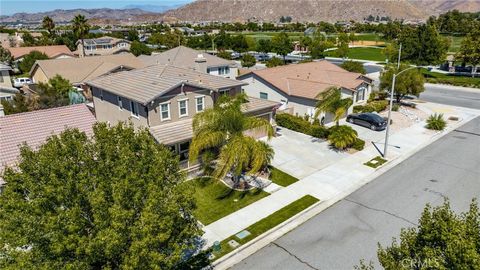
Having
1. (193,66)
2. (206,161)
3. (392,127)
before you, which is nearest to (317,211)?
(206,161)

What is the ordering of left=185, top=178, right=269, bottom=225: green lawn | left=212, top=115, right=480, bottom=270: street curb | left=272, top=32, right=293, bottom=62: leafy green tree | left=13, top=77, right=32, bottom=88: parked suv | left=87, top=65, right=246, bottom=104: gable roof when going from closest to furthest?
1. left=212, top=115, right=480, bottom=270: street curb
2. left=185, top=178, right=269, bottom=225: green lawn
3. left=87, top=65, right=246, bottom=104: gable roof
4. left=13, top=77, right=32, bottom=88: parked suv
5. left=272, top=32, right=293, bottom=62: leafy green tree

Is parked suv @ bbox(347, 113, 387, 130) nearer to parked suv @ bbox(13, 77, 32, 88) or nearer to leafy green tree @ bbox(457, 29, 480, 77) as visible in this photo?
leafy green tree @ bbox(457, 29, 480, 77)

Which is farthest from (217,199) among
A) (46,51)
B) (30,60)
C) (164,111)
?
(46,51)

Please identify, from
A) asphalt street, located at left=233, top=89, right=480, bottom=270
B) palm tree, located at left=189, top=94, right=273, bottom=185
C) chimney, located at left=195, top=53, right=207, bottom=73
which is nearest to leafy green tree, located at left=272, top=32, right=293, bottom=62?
chimney, located at left=195, top=53, right=207, bottom=73

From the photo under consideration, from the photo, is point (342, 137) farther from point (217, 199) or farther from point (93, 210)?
point (93, 210)

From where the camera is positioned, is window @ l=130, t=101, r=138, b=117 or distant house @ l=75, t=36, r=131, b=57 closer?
window @ l=130, t=101, r=138, b=117

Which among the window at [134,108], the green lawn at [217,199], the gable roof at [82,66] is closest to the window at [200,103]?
the window at [134,108]
